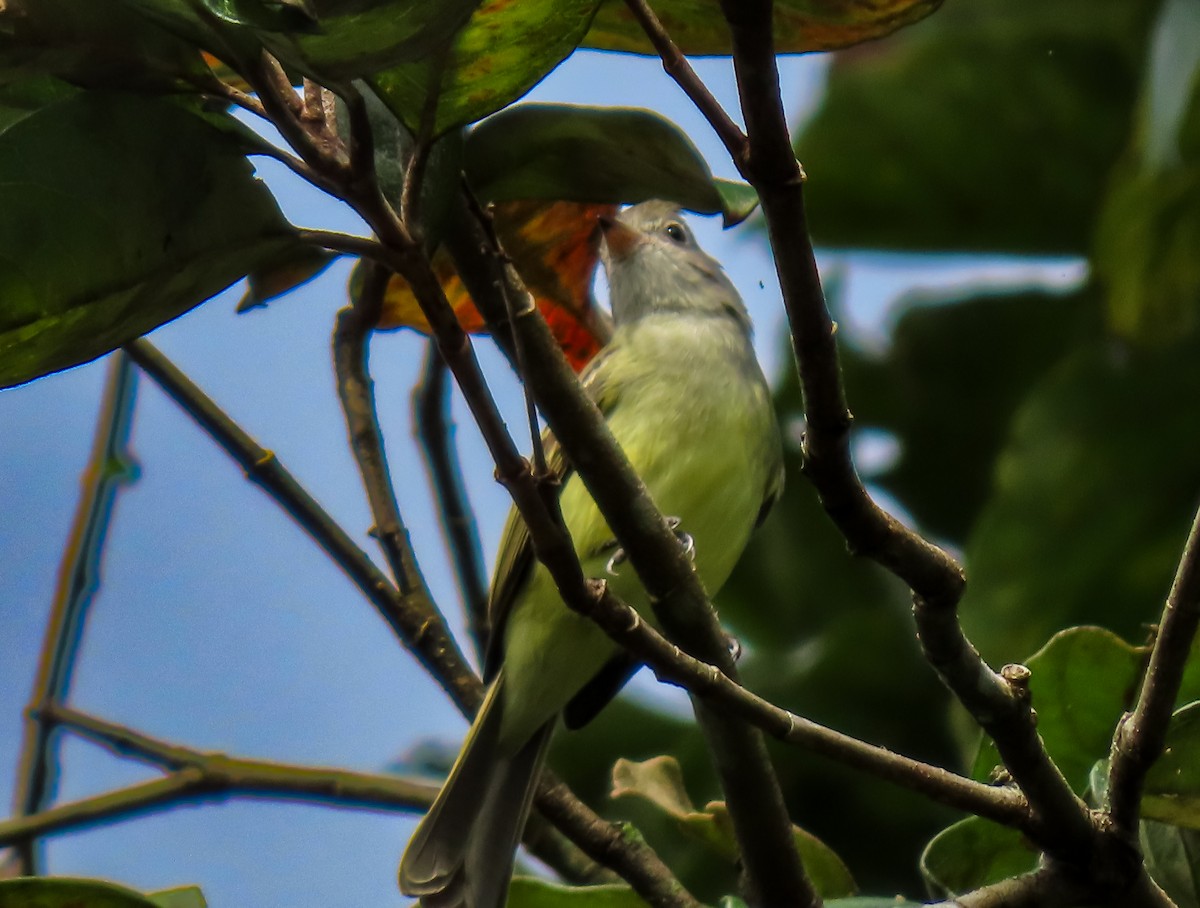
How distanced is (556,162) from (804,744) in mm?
687

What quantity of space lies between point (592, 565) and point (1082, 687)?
3.67 feet

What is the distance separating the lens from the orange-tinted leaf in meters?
2.13

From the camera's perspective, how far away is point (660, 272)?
149 inches

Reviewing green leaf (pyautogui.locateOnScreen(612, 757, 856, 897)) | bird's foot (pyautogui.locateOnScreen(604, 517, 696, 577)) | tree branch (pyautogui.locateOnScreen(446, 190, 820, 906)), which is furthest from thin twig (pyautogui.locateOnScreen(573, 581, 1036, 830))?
bird's foot (pyautogui.locateOnScreen(604, 517, 696, 577))

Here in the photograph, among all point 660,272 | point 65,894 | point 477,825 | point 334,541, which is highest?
point 660,272

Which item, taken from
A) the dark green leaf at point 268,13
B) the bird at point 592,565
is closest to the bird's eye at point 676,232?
the bird at point 592,565

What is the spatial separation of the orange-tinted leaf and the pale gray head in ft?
4.38

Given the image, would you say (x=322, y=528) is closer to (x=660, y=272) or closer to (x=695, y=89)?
(x=695, y=89)

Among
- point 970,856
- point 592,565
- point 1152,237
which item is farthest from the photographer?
point 1152,237

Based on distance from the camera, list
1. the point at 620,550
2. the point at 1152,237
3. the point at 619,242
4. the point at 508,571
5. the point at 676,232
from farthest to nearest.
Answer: the point at 676,232 → the point at 619,242 → the point at 1152,237 → the point at 508,571 → the point at 620,550

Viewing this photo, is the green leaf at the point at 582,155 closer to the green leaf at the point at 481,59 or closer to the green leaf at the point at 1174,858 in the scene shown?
the green leaf at the point at 481,59

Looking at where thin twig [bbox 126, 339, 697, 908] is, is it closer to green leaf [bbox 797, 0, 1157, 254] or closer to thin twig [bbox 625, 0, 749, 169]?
thin twig [bbox 625, 0, 749, 169]

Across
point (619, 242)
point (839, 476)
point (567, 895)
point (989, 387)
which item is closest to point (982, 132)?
point (989, 387)

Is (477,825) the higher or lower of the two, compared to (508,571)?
lower
